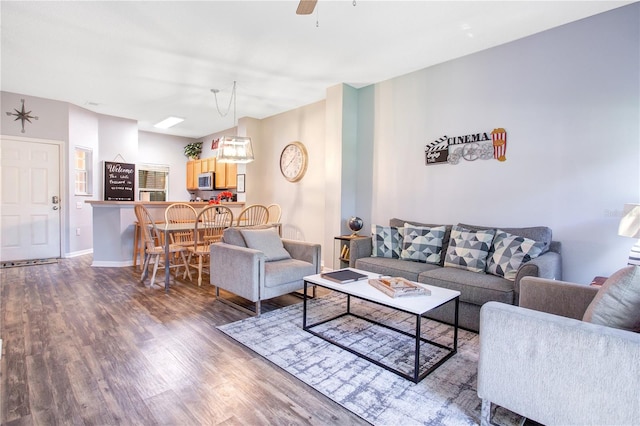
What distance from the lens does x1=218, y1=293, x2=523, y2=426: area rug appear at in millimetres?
1738

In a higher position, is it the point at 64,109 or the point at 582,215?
the point at 64,109

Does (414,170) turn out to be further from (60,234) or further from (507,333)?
(60,234)

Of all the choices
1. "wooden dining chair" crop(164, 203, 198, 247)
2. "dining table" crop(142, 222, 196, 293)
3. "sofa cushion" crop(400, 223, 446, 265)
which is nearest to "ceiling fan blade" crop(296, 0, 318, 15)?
"sofa cushion" crop(400, 223, 446, 265)

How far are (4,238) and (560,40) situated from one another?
7.94 m

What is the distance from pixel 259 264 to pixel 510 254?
2273mm

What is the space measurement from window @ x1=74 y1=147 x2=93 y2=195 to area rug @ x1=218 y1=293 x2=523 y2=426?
5295 mm

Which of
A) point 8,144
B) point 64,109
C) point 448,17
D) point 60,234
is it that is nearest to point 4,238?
point 60,234

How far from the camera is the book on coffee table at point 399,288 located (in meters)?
2.26

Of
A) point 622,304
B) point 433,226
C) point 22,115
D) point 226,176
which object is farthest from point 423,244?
point 22,115

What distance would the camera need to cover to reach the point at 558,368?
1.40 meters

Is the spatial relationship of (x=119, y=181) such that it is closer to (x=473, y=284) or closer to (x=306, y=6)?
(x=306, y=6)

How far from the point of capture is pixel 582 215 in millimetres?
2934

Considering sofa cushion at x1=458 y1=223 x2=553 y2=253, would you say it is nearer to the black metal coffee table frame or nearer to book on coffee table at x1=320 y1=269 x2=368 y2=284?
the black metal coffee table frame

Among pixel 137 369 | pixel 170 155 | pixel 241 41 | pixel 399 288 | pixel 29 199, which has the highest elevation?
pixel 241 41
